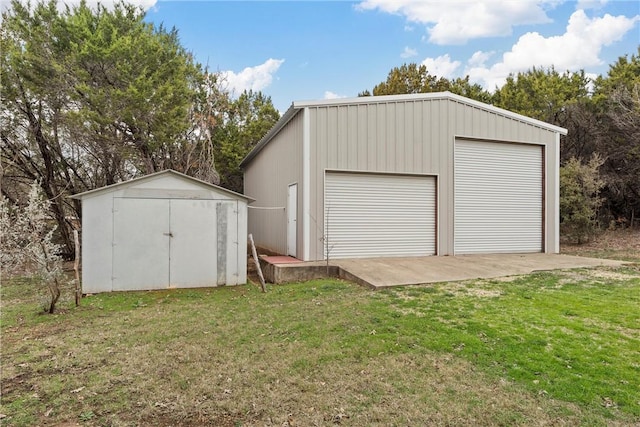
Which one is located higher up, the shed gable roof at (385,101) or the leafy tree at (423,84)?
the leafy tree at (423,84)

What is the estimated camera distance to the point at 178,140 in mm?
15367

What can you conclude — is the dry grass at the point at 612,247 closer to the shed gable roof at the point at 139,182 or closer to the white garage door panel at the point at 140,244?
the shed gable roof at the point at 139,182

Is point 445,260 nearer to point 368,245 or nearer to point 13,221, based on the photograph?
point 368,245

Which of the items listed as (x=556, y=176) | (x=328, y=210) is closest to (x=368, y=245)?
(x=328, y=210)

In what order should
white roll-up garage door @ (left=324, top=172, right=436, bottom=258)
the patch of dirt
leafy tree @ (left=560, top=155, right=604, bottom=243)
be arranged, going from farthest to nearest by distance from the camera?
leafy tree @ (left=560, top=155, right=604, bottom=243) → white roll-up garage door @ (left=324, top=172, right=436, bottom=258) → the patch of dirt

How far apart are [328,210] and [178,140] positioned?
9.06 meters

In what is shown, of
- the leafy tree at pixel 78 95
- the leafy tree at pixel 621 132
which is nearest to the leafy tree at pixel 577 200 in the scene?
the leafy tree at pixel 621 132

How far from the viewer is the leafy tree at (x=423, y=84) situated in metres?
22.6

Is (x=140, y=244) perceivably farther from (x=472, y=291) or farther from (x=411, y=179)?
(x=411, y=179)

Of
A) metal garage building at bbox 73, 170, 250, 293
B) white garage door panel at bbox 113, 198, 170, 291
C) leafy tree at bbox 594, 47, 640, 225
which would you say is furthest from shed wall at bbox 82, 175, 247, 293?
leafy tree at bbox 594, 47, 640, 225

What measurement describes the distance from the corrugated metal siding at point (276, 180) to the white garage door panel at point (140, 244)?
7.96ft

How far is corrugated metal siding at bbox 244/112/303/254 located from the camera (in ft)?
31.9

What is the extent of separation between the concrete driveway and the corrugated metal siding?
6.56 feet

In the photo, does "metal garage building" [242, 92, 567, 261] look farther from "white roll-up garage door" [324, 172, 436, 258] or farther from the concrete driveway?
the concrete driveway
